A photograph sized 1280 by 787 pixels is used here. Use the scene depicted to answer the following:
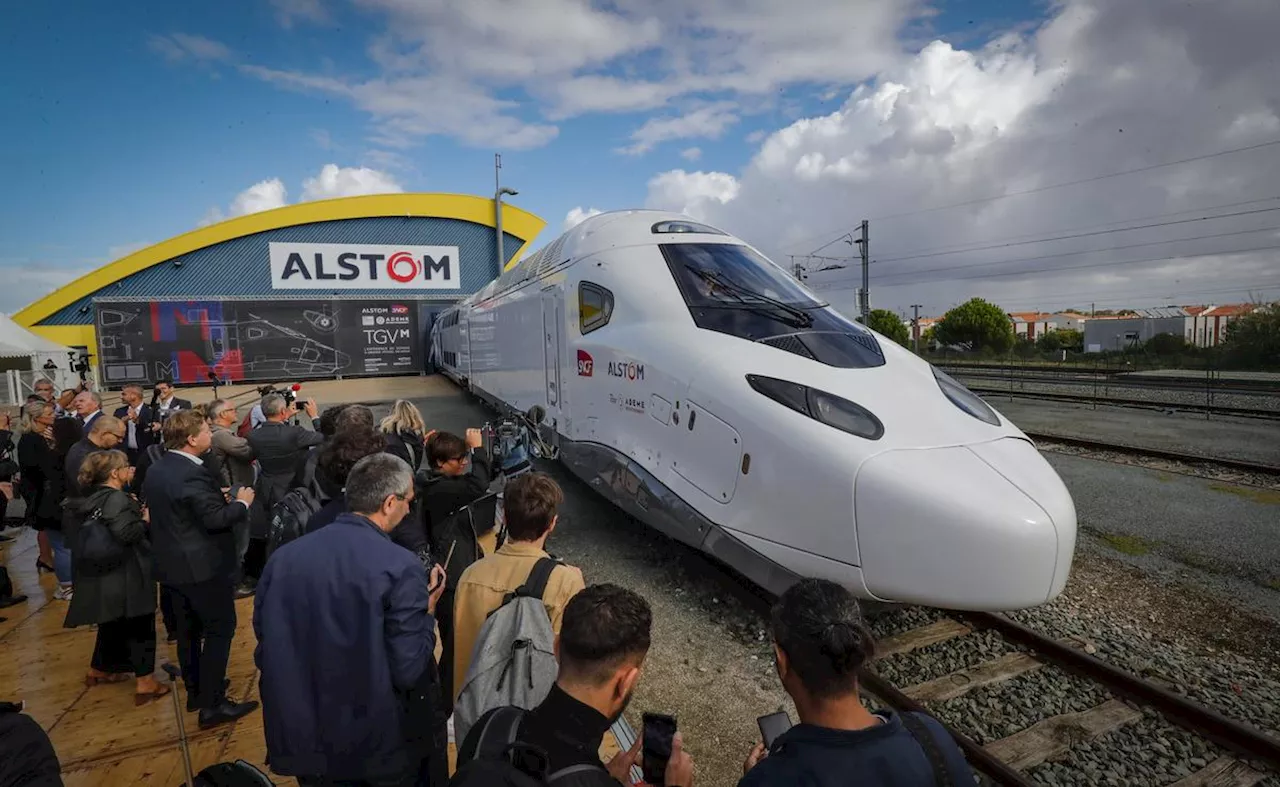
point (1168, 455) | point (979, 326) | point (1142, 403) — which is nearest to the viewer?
point (1168, 455)

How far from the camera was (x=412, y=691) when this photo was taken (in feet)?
8.13

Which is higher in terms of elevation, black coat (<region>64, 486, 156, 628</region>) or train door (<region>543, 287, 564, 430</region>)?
train door (<region>543, 287, 564, 430</region>)

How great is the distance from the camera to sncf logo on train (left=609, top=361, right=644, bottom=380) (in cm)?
579

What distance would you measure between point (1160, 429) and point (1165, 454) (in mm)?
4017

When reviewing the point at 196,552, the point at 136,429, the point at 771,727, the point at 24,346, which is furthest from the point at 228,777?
the point at 24,346

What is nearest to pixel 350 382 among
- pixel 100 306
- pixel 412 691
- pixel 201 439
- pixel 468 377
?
pixel 100 306

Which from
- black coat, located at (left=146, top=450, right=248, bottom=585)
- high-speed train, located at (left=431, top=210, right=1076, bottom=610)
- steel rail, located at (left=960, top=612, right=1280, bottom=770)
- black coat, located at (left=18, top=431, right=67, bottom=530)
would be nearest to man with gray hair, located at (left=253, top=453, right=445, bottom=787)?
black coat, located at (left=146, top=450, right=248, bottom=585)

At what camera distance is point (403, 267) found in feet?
118

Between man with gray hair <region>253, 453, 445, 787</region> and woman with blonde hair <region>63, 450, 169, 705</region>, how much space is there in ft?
7.60

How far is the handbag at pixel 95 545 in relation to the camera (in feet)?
12.7

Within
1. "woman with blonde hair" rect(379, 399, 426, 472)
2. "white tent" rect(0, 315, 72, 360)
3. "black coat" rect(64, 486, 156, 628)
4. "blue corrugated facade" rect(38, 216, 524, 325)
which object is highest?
"blue corrugated facade" rect(38, 216, 524, 325)

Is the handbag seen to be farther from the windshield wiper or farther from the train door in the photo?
the windshield wiper

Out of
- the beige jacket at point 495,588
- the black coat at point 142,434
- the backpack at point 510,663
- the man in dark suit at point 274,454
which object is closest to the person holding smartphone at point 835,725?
the backpack at point 510,663

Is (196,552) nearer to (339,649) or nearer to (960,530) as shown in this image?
(339,649)
